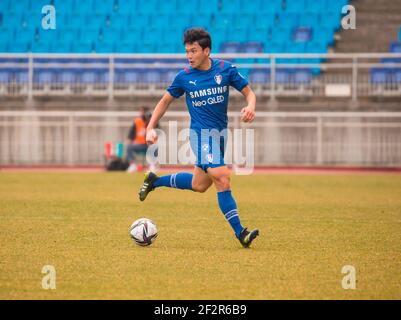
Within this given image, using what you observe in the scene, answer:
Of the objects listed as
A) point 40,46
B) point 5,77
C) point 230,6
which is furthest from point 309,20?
point 5,77

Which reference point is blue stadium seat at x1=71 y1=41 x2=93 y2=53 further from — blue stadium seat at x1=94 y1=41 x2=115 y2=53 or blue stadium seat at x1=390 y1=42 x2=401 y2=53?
blue stadium seat at x1=390 y1=42 x2=401 y2=53

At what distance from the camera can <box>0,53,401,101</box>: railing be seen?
2366cm

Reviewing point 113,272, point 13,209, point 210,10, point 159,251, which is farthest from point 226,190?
point 210,10

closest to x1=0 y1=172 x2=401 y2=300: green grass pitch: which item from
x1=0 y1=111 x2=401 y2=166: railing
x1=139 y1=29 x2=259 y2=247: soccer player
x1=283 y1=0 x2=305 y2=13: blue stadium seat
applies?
x1=139 y1=29 x2=259 y2=247: soccer player

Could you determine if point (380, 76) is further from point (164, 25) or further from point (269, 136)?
point (164, 25)

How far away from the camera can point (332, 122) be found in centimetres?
2356

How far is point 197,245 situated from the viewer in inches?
361

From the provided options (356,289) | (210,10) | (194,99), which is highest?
(210,10)

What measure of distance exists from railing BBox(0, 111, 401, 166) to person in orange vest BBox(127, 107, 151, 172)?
854 mm

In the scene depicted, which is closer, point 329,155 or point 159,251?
point 159,251

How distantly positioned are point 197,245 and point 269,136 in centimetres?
1448

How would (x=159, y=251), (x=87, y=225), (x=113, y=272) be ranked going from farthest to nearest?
(x=87, y=225), (x=159, y=251), (x=113, y=272)

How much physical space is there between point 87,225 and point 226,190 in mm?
2586

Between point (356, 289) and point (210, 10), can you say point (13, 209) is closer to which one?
point (356, 289)
